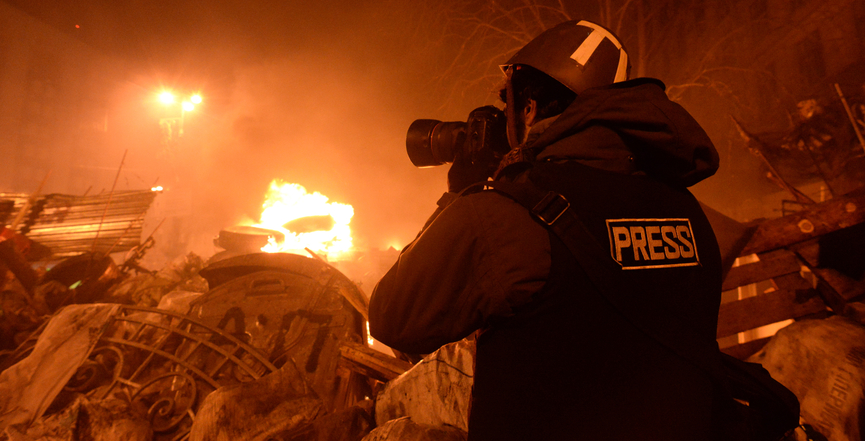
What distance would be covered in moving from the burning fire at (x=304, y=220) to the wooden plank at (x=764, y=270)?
59.8ft

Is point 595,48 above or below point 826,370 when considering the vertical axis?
above

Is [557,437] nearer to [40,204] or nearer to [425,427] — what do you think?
[425,427]

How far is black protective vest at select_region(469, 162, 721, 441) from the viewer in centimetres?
87

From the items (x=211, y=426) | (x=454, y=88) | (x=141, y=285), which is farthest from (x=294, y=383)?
(x=454, y=88)

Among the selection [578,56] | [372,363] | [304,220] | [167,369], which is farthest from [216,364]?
[304,220]

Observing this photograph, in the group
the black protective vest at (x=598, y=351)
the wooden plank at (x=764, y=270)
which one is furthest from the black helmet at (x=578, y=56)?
the wooden plank at (x=764, y=270)

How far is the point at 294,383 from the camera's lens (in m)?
2.59

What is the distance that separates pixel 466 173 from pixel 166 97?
4331 centimetres

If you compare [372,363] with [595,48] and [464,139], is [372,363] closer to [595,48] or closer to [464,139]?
[464,139]

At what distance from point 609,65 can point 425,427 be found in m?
1.98

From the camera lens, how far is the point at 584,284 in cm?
88

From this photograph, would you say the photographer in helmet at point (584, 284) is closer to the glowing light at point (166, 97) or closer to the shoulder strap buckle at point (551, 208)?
the shoulder strap buckle at point (551, 208)

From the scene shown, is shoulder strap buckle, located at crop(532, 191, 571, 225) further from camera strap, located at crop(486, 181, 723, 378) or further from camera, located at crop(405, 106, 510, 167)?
camera, located at crop(405, 106, 510, 167)

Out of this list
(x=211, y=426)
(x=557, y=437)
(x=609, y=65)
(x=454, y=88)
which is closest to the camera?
(x=557, y=437)
